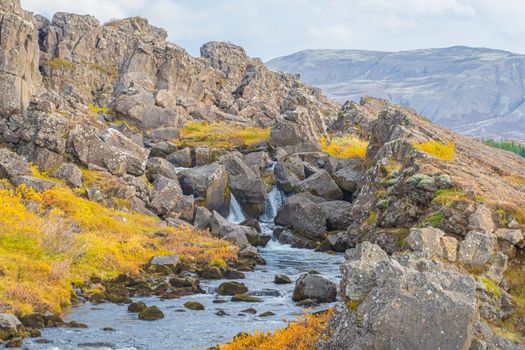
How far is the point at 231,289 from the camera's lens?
31250mm

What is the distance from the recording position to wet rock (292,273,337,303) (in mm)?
29008

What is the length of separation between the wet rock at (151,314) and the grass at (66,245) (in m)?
3.97

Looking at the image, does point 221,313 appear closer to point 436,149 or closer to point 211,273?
point 211,273

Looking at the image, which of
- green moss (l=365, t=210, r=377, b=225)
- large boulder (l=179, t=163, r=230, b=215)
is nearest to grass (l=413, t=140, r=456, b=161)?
green moss (l=365, t=210, r=377, b=225)

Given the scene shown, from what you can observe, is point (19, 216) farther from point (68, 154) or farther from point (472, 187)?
point (472, 187)

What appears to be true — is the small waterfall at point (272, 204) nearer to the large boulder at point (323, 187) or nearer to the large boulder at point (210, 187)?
the large boulder at point (323, 187)

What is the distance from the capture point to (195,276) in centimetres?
3519

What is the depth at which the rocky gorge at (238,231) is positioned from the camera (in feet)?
52.1

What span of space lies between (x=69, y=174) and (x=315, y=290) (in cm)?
2648

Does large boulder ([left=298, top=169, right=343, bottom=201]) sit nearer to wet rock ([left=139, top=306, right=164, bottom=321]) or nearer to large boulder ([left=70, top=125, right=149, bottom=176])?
large boulder ([left=70, top=125, right=149, bottom=176])

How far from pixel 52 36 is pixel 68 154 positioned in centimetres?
7934

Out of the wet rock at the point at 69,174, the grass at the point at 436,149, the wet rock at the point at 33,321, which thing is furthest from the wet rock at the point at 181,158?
the wet rock at the point at 33,321

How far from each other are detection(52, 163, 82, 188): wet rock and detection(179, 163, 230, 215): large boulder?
1265 cm

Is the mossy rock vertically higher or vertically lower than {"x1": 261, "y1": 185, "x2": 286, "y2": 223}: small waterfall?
lower
